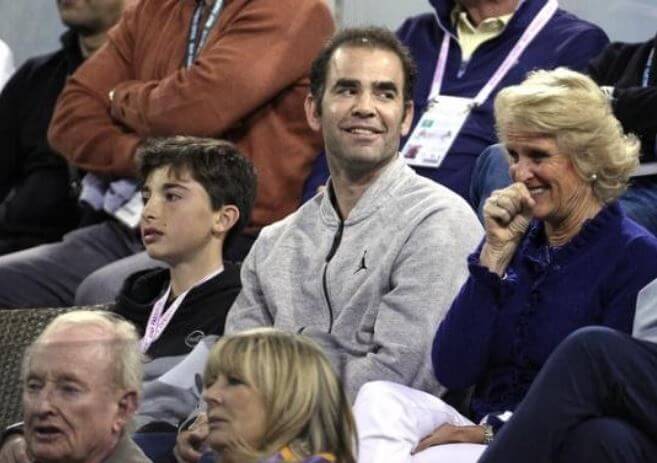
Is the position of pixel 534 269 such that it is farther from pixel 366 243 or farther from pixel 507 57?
A: pixel 507 57

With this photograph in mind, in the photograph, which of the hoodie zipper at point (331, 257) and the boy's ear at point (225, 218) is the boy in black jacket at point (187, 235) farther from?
the hoodie zipper at point (331, 257)

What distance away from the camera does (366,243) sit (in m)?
3.81

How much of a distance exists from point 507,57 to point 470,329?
4.35 feet

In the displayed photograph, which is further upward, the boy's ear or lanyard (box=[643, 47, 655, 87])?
lanyard (box=[643, 47, 655, 87])

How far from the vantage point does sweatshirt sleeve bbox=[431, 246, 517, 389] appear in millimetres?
3395

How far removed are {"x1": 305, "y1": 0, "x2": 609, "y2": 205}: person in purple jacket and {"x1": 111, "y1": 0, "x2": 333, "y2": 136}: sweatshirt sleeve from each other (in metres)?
0.26

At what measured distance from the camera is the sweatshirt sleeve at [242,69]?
4707mm

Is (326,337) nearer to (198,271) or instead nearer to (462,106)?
(198,271)

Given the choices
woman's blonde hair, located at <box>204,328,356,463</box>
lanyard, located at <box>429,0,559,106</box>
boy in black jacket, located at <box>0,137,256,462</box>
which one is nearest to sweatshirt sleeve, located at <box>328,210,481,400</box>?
boy in black jacket, located at <box>0,137,256,462</box>

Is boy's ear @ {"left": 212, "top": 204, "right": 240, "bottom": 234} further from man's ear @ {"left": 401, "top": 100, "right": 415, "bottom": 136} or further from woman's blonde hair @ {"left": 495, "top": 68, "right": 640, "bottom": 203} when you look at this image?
woman's blonde hair @ {"left": 495, "top": 68, "right": 640, "bottom": 203}

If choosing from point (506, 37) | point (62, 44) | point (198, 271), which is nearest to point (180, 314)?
point (198, 271)

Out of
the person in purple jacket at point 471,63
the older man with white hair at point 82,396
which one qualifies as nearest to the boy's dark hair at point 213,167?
the person in purple jacket at point 471,63

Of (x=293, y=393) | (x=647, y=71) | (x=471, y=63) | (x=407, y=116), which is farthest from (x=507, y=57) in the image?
(x=293, y=393)

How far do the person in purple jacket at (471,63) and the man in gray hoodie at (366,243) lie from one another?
0.36m
